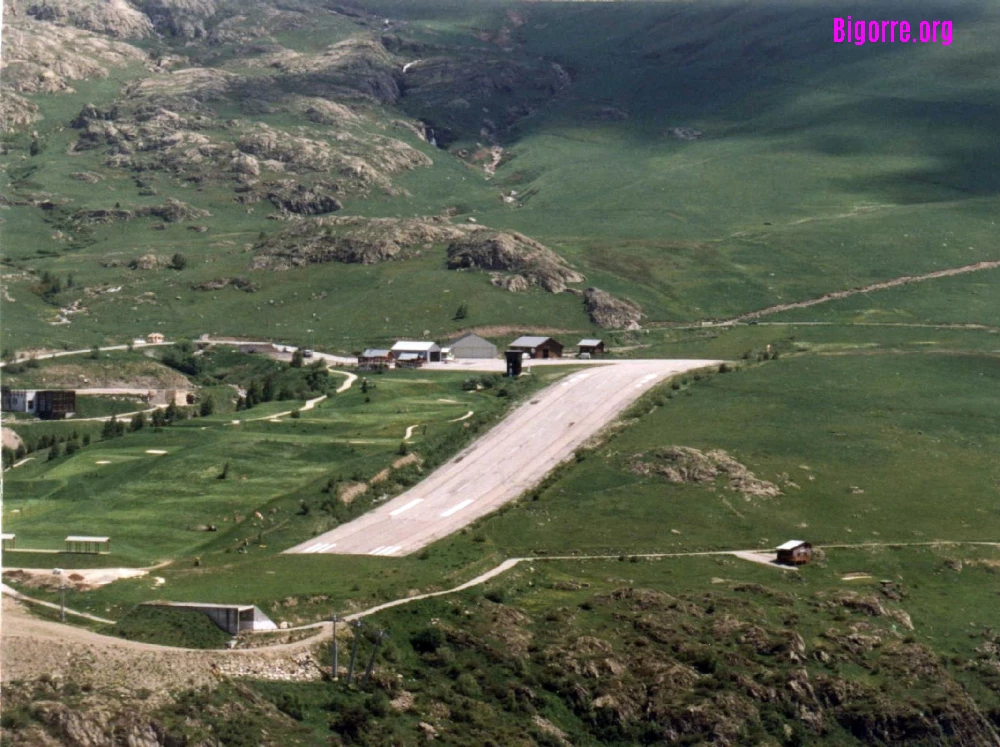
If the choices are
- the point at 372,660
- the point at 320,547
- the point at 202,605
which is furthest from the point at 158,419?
the point at 372,660

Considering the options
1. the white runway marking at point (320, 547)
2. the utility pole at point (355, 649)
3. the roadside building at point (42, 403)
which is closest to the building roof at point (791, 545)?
the white runway marking at point (320, 547)

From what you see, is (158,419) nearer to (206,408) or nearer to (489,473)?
(206,408)

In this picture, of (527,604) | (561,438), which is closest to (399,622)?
(527,604)

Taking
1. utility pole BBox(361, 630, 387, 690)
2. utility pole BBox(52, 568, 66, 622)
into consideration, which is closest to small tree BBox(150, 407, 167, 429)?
utility pole BBox(52, 568, 66, 622)

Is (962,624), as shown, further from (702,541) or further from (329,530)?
(329,530)

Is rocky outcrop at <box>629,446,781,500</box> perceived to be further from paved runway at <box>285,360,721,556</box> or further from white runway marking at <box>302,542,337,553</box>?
white runway marking at <box>302,542,337,553</box>
